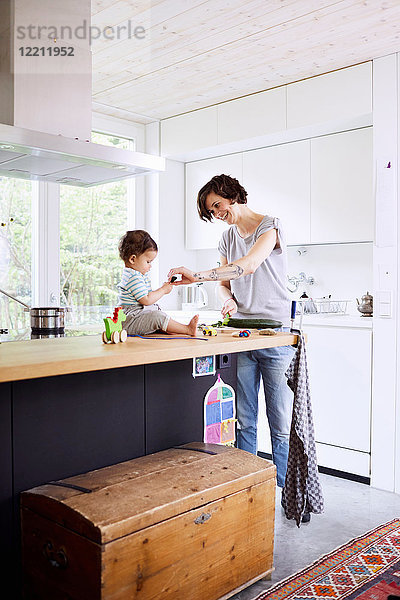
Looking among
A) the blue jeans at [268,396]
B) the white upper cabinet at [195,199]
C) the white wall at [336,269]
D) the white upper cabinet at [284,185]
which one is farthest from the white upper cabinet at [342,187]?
the blue jeans at [268,396]

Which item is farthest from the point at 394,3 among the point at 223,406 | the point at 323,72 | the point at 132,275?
the point at 223,406

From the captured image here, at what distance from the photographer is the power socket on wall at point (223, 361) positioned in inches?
109

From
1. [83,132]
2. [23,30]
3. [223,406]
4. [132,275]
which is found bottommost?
[223,406]

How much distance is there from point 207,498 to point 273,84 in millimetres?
2970

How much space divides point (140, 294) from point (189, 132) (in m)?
2.33

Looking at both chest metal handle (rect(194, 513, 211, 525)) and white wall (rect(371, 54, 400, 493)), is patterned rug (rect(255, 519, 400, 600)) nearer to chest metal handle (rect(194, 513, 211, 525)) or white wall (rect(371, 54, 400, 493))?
chest metal handle (rect(194, 513, 211, 525))

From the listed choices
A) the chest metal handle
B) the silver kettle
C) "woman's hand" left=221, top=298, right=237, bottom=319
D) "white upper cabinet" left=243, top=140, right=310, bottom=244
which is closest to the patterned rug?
the chest metal handle

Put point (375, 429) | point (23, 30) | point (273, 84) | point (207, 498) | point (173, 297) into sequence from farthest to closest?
point (173, 297) < point (273, 84) < point (375, 429) < point (23, 30) < point (207, 498)

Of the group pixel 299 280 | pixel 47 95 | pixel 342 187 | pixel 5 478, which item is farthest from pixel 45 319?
pixel 299 280

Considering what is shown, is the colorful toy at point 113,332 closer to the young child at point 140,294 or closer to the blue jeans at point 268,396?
the young child at point 140,294

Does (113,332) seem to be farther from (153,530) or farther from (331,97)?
(331,97)

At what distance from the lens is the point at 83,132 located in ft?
9.16

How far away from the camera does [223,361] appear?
2.78m

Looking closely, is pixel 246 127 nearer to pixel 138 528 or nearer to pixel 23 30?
pixel 23 30
